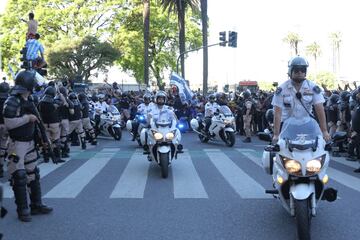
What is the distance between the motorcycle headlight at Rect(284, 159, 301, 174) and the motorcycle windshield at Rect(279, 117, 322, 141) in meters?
0.29

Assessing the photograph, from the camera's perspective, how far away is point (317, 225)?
6.23 metres

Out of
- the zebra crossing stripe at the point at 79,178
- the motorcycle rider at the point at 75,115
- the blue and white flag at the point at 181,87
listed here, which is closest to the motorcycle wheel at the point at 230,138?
the zebra crossing stripe at the point at 79,178

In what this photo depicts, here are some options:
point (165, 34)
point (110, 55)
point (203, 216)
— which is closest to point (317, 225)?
point (203, 216)

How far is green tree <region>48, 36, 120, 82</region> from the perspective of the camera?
43.8 metres

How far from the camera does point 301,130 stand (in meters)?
5.70

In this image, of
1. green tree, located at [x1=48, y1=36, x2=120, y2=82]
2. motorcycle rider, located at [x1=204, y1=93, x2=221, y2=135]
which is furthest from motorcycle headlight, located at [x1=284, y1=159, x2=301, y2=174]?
green tree, located at [x1=48, y1=36, x2=120, y2=82]

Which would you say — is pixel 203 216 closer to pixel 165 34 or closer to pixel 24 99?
pixel 24 99

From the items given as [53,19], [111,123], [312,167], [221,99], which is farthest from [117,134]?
[53,19]

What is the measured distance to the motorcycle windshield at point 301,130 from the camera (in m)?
5.65

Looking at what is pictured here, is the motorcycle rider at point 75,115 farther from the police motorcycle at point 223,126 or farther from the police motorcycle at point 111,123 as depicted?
the police motorcycle at point 223,126

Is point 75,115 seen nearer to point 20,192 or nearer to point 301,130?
point 20,192

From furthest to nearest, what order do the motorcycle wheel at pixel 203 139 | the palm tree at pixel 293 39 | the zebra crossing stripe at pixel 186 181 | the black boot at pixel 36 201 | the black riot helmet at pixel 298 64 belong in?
the palm tree at pixel 293 39 → the motorcycle wheel at pixel 203 139 → the zebra crossing stripe at pixel 186 181 → the black boot at pixel 36 201 → the black riot helmet at pixel 298 64

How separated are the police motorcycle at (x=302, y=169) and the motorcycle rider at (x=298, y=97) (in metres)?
0.45

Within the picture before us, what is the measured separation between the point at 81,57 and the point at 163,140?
1425 inches
